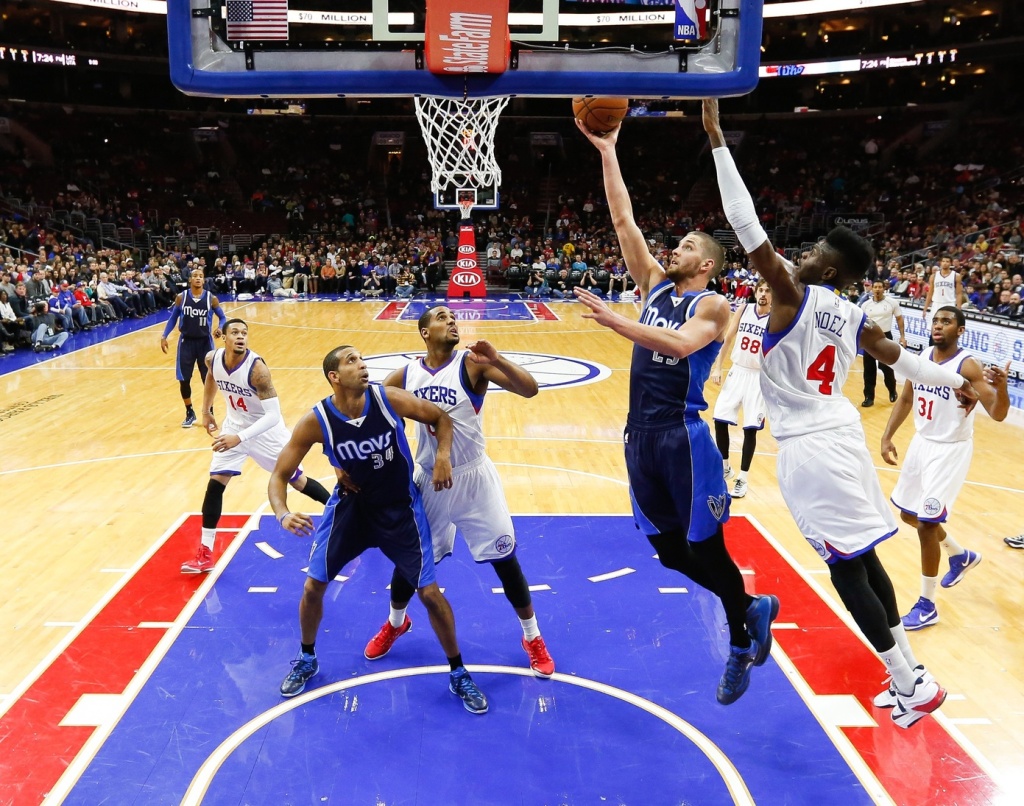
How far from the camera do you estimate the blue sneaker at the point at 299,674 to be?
4.24 m

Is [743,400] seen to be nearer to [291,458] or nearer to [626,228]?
[626,228]

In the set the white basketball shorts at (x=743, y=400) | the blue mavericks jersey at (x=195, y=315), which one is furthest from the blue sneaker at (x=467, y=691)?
the blue mavericks jersey at (x=195, y=315)

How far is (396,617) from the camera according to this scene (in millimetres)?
4699

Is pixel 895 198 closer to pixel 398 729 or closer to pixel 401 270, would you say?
pixel 401 270

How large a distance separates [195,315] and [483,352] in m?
6.46

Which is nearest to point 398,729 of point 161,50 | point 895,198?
point 895,198

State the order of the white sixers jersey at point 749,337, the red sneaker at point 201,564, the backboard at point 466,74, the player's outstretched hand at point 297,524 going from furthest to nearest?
the white sixers jersey at point 749,337, the red sneaker at point 201,564, the player's outstretched hand at point 297,524, the backboard at point 466,74

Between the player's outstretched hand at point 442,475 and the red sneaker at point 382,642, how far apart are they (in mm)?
975

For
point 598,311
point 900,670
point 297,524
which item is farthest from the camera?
point 297,524

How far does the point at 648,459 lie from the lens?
4094mm

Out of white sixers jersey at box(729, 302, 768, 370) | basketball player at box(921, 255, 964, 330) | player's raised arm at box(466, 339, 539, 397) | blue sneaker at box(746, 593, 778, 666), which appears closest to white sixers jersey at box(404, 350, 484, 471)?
player's raised arm at box(466, 339, 539, 397)

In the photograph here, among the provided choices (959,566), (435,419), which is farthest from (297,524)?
(959,566)

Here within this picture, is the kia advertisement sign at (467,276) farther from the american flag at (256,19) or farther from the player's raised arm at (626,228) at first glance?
the american flag at (256,19)

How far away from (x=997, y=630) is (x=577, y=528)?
9.16 feet
